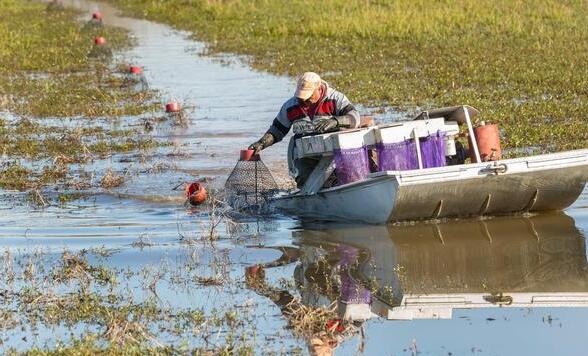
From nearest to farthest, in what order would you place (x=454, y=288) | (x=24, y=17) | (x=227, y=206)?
(x=454, y=288)
(x=227, y=206)
(x=24, y=17)

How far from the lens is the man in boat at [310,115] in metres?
12.1

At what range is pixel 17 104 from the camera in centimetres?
2148

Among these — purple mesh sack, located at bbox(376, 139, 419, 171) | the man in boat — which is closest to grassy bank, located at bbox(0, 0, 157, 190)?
the man in boat

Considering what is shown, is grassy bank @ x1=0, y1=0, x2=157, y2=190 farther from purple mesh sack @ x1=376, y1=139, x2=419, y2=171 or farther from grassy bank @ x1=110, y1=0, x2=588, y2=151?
purple mesh sack @ x1=376, y1=139, x2=419, y2=171

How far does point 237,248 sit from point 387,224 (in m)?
1.43

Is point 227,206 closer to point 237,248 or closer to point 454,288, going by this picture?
point 237,248

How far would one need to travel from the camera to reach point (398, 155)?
1166cm

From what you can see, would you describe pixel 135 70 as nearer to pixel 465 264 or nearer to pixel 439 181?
pixel 439 181

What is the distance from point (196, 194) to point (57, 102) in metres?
8.44

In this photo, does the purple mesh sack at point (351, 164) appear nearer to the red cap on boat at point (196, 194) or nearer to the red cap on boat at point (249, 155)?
the red cap on boat at point (249, 155)

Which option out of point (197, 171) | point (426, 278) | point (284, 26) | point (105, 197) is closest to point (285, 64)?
point (284, 26)

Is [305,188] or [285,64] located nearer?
[305,188]

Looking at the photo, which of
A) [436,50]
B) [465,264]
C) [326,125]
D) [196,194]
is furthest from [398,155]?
[436,50]

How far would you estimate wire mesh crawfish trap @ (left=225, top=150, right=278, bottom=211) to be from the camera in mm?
13078
